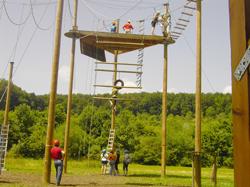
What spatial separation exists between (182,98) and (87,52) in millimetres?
87657

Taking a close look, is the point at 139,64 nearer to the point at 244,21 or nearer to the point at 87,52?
the point at 87,52

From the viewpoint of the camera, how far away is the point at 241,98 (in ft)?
6.02

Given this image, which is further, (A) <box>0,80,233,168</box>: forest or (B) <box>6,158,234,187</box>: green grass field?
(A) <box>0,80,233,168</box>: forest

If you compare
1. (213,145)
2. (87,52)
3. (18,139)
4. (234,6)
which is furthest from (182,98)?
(234,6)

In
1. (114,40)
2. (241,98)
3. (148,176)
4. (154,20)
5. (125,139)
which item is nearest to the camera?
(241,98)

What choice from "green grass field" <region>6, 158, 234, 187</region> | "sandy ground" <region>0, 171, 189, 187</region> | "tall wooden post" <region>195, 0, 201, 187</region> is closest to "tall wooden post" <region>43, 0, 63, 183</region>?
"sandy ground" <region>0, 171, 189, 187</region>

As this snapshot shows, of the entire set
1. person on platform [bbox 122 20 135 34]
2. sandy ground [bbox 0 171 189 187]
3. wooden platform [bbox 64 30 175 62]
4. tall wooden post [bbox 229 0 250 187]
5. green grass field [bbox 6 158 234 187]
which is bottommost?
green grass field [bbox 6 158 234 187]

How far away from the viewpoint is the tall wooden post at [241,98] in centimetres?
177

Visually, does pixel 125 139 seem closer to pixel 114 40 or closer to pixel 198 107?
pixel 114 40

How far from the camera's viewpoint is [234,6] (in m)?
1.99

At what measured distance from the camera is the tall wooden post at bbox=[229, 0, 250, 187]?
1.77 metres

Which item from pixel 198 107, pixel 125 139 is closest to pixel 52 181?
pixel 198 107

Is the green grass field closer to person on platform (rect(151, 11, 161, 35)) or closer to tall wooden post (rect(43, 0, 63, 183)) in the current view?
tall wooden post (rect(43, 0, 63, 183))

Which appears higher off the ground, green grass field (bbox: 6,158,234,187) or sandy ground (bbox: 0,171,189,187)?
sandy ground (bbox: 0,171,189,187)
